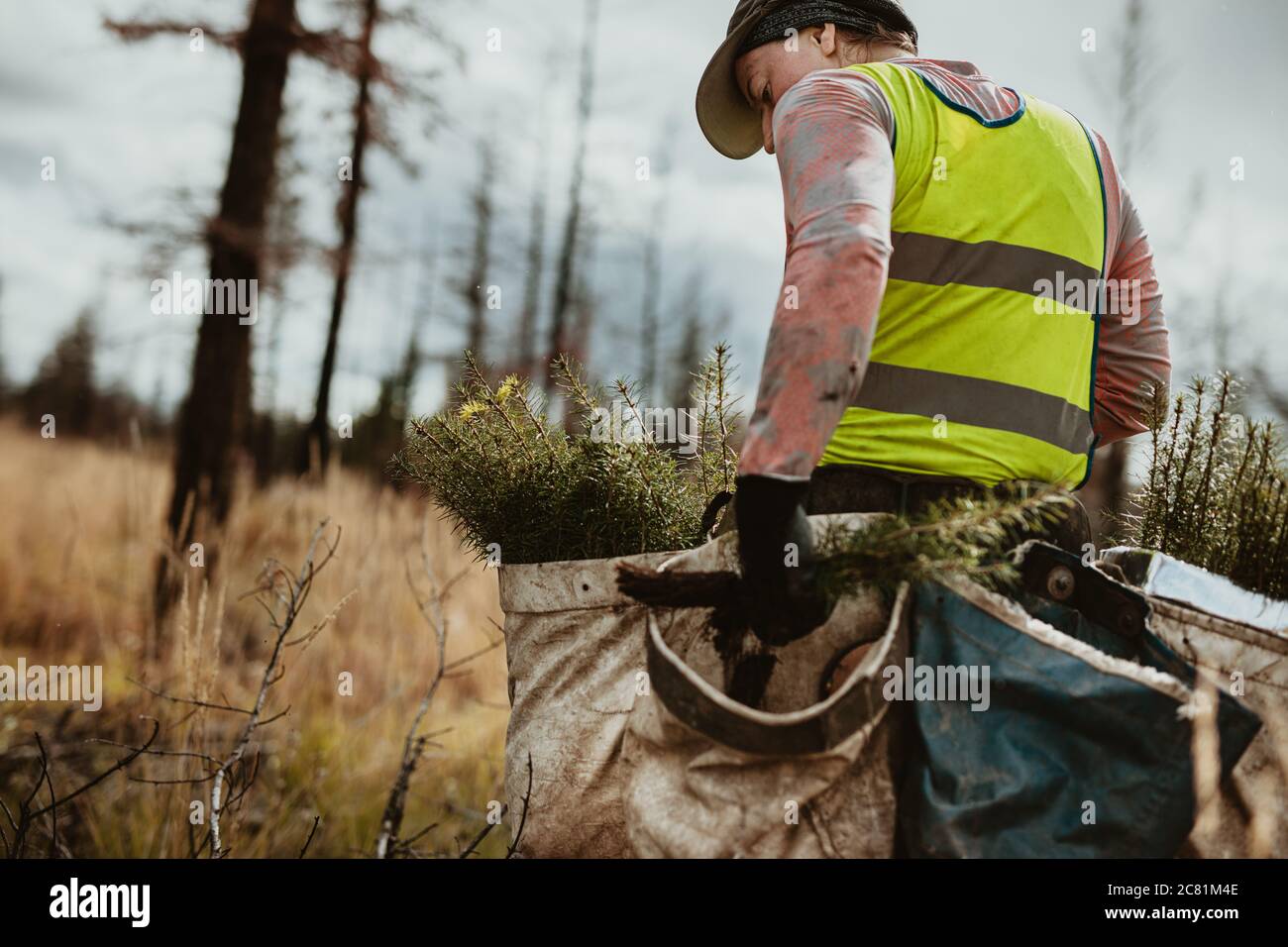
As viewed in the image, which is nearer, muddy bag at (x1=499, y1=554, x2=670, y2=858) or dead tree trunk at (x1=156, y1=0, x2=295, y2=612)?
muddy bag at (x1=499, y1=554, x2=670, y2=858)

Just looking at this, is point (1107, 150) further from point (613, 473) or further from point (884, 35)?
point (613, 473)

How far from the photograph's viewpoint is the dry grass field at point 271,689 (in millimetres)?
3168

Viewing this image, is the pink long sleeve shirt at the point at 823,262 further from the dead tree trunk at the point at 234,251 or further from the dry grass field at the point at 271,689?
the dead tree trunk at the point at 234,251

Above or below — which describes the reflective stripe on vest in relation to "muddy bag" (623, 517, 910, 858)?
above

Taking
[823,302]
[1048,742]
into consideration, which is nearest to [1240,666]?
[1048,742]

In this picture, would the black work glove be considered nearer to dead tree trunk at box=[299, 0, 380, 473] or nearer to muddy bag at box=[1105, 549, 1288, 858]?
muddy bag at box=[1105, 549, 1288, 858]

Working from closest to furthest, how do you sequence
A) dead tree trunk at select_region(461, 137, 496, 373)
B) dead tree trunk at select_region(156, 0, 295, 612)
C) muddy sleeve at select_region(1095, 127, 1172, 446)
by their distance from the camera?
muddy sleeve at select_region(1095, 127, 1172, 446) < dead tree trunk at select_region(156, 0, 295, 612) < dead tree trunk at select_region(461, 137, 496, 373)

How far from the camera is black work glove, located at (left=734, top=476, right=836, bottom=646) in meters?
1.14

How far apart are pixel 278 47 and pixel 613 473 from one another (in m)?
5.62

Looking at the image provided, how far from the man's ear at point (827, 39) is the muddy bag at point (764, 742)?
86cm

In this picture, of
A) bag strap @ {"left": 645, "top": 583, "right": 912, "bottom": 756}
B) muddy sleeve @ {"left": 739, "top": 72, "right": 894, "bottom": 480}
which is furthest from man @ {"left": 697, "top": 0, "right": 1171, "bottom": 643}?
bag strap @ {"left": 645, "top": 583, "right": 912, "bottom": 756}

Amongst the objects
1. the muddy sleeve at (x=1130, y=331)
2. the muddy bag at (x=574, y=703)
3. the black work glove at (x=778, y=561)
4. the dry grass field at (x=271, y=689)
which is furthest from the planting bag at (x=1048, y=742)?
the dry grass field at (x=271, y=689)
